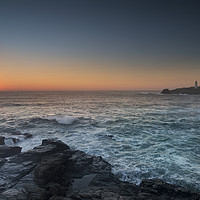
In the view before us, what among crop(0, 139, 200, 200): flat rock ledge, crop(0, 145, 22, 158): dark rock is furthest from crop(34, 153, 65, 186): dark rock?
crop(0, 145, 22, 158): dark rock

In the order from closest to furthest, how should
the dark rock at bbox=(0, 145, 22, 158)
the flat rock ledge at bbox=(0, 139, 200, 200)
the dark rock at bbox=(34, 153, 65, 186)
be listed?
the flat rock ledge at bbox=(0, 139, 200, 200)
the dark rock at bbox=(34, 153, 65, 186)
the dark rock at bbox=(0, 145, 22, 158)

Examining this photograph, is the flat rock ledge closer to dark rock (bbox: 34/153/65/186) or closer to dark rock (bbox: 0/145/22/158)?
dark rock (bbox: 34/153/65/186)

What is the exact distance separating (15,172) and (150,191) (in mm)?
8930

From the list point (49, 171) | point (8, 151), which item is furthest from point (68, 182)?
point (8, 151)

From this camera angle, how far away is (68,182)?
34.9 feet

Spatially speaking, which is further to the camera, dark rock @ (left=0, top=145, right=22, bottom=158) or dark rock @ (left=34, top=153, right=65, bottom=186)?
dark rock @ (left=0, top=145, right=22, bottom=158)

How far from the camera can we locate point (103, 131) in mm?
24656

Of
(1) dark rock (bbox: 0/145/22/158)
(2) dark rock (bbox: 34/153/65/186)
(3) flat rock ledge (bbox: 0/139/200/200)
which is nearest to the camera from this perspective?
(3) flat rock ledge (bbox: 0/139/200/200)

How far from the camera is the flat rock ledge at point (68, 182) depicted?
8.60m

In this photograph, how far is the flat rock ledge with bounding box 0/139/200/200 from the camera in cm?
860

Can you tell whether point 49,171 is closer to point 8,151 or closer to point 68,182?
point 68,182

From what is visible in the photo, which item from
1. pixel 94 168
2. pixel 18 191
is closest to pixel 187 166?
pixel 94 168

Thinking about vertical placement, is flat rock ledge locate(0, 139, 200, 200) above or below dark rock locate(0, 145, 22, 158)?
below

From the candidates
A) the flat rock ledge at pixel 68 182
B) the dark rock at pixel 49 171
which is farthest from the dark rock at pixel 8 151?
the dark rock at pixel 49 171
